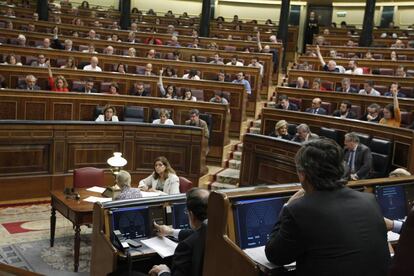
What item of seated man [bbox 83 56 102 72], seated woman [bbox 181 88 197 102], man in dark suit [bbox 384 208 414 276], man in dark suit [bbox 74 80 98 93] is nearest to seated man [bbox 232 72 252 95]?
seated woman [bbox 181 88 197 102]

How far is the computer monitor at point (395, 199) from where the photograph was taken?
314 cm

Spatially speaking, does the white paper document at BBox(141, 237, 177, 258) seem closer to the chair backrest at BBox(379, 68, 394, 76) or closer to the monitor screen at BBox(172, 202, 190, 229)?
the monitor screen at BBox(172, 202, 190, 229)

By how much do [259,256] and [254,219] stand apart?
0.29 meters

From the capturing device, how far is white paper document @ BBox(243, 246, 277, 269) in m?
2.06

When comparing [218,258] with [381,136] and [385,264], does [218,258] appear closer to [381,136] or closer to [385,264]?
[385,264]

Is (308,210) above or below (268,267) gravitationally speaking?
above

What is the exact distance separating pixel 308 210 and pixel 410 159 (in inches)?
171

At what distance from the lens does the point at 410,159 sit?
5.71 metres

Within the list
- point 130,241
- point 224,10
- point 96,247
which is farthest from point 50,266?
point 224,10

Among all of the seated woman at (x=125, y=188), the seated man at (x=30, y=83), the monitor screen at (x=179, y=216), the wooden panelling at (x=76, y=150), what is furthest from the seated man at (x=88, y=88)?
the monitor screen at (x=179, y=216)

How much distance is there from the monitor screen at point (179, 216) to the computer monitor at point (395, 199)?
1.29 metres

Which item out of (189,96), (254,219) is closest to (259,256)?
(254,219)

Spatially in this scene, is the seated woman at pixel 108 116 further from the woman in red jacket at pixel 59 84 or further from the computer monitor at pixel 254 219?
the computer monitor at pixel 254 219

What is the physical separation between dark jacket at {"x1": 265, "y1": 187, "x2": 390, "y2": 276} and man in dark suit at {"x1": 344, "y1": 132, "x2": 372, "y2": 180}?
393 centimetres
